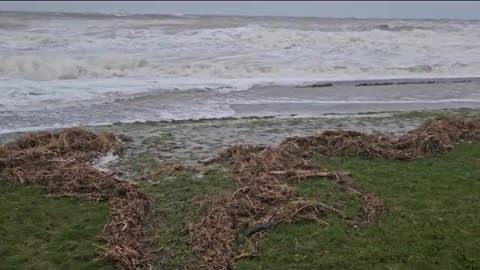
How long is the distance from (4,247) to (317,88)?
12.6m

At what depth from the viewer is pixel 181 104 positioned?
12906 millimetres

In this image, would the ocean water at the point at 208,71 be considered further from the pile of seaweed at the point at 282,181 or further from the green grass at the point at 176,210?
the green grass at the point at 176,210

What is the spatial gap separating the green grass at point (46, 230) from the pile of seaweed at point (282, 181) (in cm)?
88

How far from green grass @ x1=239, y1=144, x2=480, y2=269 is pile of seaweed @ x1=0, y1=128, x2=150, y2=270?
104 cm

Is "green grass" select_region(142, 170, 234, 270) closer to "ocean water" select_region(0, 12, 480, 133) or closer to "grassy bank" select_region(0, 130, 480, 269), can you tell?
"grassy bank" select_region(0, 130, 480, 269)

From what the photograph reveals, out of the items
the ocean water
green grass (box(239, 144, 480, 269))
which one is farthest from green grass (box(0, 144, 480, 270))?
the ocean water

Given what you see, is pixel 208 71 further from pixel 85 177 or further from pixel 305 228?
pixel 305 228

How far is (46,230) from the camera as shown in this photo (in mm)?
4742

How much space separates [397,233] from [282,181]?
1.67 meters

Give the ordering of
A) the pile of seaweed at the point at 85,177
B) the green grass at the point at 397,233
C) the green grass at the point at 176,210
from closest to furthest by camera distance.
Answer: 1. the green grass at the point at 397,233
2. the green grass at the point at 176,210
3. the pile of seaweed at the point at 85,177

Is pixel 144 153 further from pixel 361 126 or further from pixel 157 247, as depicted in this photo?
pixel 361 126

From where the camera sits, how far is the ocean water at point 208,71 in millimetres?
12461

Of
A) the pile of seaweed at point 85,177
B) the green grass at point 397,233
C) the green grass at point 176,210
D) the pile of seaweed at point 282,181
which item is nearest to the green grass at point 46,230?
the pile of seaweed at point 85,177

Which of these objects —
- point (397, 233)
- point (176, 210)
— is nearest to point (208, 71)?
point (176, 210)
